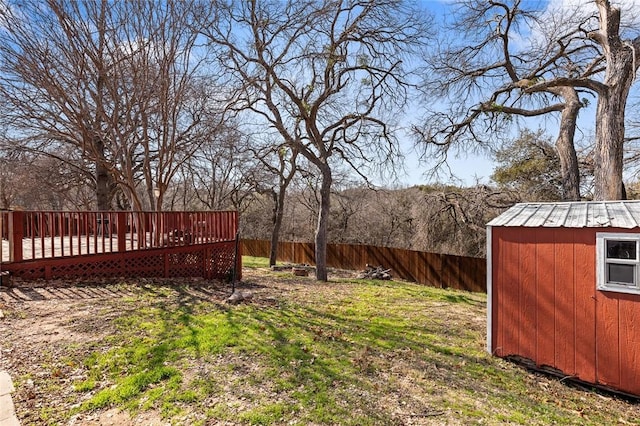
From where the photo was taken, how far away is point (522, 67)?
955 centimetres

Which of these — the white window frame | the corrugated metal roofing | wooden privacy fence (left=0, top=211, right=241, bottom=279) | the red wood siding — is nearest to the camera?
the white window frame

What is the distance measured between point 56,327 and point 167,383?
222cm

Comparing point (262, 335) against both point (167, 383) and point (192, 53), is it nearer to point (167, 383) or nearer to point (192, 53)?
point (167, 383)

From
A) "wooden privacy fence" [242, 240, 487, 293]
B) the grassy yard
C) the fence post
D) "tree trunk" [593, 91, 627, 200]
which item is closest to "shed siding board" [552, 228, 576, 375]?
the grassy yard

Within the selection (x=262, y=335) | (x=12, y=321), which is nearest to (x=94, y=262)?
(x=12, y=321)

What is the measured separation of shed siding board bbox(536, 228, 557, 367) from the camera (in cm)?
468

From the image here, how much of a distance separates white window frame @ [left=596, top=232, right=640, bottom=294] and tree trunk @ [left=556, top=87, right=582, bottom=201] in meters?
4.15

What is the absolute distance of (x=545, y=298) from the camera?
4742 millimetres

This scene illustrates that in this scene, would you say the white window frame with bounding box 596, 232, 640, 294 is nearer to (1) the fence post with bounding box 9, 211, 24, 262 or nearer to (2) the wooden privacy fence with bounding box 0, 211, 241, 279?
(2) the wooden privacy fence with bounding box 0, 211, 241, 279

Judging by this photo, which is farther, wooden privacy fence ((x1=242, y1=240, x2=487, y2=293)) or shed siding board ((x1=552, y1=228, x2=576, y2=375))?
wooden privacy fence ((x1=242, y1=240, x2=487, y2=293))

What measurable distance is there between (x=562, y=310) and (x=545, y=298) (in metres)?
0.23

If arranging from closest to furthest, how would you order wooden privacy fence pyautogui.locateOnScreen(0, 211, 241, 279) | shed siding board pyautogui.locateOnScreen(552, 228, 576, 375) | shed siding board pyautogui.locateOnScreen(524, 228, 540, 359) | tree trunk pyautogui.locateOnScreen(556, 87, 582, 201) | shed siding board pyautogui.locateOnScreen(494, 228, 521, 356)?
shed siding board pyautogui.locateOnScreen(552, 228, 576, 375) → shed siding board pyautogui.locateOnScreen(524, 228, 540, 359) → shed siding board pyautogui.locateOnScreen(494, 228, 521, 356) → wooden privacy fence pyautogui.locateOnScreen(0, 211, 241, 279) → tree trunk pyautogui.locateOnScreen(556, 87, 582, 201)

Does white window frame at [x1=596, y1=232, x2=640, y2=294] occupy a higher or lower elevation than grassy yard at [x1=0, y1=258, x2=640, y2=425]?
higher

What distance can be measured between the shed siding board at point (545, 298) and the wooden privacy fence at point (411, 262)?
8600 millimetres
